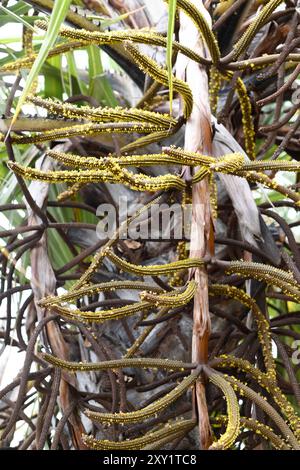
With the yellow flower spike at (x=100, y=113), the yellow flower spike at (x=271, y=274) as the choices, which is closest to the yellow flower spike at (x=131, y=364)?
the yellow flower spike at (x=271, y=274)

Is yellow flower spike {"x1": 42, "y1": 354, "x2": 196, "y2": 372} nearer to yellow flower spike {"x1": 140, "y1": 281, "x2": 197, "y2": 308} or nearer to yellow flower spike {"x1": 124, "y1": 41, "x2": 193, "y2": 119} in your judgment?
yellow flower spike {"x1": 140, "y1": 281, "x2": 197, "y2": 308}

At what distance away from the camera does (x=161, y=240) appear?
90 centimetres

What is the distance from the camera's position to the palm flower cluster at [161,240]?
71cm

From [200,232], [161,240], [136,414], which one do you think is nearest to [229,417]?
[136,414]

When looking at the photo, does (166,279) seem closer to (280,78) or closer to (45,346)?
(45,346)

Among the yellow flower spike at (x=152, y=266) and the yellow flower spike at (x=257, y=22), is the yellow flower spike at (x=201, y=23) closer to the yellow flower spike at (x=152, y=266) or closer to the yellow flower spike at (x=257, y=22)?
the yellow flower spike at (x=257, y=22)

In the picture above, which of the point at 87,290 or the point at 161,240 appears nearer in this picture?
the point at 87,290

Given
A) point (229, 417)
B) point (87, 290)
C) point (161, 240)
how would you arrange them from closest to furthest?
point (229, 417) → point (87, 290) → point (161, 240)

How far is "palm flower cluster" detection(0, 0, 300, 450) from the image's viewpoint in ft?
2.32

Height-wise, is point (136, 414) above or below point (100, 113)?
below

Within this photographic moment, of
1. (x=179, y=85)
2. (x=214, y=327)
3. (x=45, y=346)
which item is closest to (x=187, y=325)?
(x=214, y=327)

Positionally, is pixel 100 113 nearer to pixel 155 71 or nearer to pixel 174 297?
pixel 155 71

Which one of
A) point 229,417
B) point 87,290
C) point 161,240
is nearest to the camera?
point 229,417

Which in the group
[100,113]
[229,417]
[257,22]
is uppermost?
[257,22]
